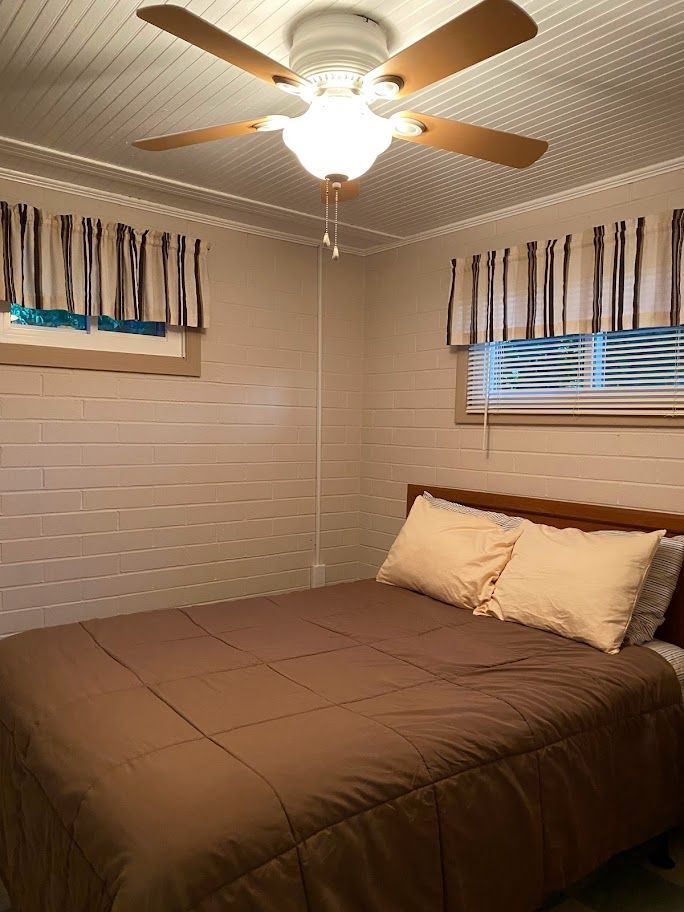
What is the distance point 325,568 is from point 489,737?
2.35 meters

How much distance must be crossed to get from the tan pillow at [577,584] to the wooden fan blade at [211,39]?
183 cm

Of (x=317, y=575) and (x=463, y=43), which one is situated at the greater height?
(x=463, y=43)

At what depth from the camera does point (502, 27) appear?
4.54 ft

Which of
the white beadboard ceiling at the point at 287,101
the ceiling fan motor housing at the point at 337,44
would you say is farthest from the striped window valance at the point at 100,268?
the ceiling fan motor housing at the point at 337,44

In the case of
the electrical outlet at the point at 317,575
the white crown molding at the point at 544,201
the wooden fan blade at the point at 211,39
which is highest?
the white crown molding at the point at 544,201

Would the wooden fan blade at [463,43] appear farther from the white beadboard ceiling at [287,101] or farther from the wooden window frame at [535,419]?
the wooden window frame at [535,419]

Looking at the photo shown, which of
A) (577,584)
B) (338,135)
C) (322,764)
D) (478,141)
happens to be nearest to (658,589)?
(577,584)

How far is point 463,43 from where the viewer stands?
4.77 feet

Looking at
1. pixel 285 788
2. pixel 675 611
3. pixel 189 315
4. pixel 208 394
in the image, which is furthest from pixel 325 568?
pixel 285 788

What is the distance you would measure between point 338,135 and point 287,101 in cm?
63

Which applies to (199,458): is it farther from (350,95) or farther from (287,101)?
(350,95)

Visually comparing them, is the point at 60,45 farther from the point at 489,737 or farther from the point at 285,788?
the point at 489,737

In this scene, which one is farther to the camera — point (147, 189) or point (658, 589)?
point (147, 189)

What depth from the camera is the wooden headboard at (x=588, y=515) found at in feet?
8.66
